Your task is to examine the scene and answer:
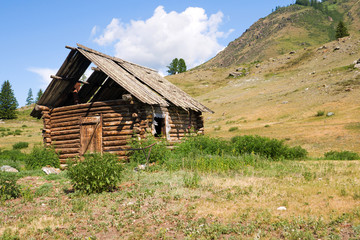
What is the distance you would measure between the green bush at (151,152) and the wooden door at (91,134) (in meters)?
2.06

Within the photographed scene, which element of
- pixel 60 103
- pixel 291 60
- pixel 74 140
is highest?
pixel 291 60

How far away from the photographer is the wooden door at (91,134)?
14.3 m

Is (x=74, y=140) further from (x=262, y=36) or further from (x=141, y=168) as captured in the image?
(x=262, y=36)

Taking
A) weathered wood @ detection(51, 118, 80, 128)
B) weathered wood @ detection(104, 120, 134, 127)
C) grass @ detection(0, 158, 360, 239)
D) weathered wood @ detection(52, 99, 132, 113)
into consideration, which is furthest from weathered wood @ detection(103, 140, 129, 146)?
grass @ detection(0, 158, 360, 239)

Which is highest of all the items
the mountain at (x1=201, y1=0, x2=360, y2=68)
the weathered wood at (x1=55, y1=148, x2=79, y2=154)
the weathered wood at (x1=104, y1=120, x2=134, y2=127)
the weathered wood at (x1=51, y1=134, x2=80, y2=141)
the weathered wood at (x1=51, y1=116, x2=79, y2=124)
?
the mountain at (x1=201, y1=0, x2=360, y2=68)

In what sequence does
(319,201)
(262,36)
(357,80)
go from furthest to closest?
(262,36) → (357,80) → (319,201)

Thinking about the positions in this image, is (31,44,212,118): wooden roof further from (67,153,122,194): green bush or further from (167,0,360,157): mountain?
(167,0,360,157): mountain

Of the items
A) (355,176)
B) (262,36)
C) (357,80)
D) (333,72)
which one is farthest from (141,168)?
(262,36)

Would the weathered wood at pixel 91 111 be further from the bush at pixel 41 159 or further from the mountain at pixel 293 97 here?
the mountain at pixel 293 97

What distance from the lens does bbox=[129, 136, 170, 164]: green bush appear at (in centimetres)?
1283

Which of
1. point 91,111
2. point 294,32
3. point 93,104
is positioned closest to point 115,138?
point 91,111

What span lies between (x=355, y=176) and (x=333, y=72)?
135ft

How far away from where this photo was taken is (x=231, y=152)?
14.4 meters

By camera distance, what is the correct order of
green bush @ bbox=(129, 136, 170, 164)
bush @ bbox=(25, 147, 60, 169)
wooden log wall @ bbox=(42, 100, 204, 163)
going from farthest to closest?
1. bush @ bbox=(25, 147, 60, 169)
2. wooden log wall @ bbox=(42, 100, 204, 163)
3. green bush @ bbox=(129, 136, 170, 164)
